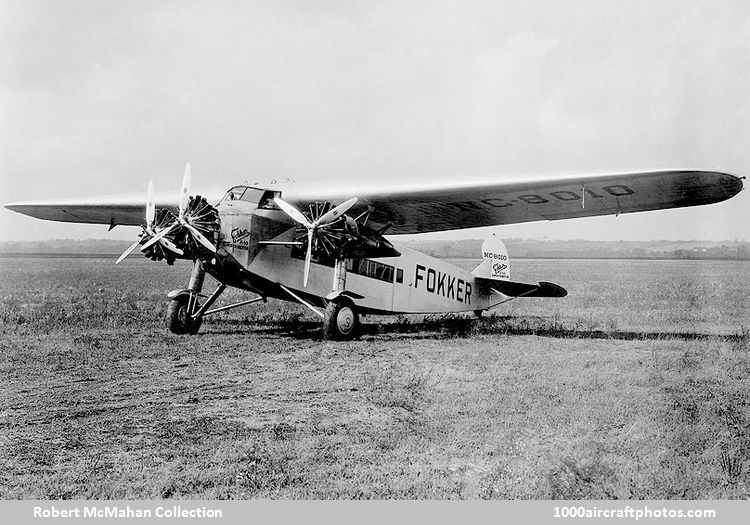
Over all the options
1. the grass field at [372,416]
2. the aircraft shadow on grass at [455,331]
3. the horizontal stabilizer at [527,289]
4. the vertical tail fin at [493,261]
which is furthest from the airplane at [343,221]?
the vertical tail fin at [493,261]

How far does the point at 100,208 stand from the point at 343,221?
6607 mm

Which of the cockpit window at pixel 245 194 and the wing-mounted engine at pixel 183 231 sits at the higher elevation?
the cockpit window at pixel 245 194

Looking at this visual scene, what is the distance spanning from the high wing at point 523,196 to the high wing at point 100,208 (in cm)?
350

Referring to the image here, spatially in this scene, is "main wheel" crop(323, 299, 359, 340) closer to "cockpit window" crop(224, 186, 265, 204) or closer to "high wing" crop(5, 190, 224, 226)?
"cockpit window" crop(224, 186, 265, 204)

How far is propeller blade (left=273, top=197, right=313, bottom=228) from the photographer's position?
932 cm

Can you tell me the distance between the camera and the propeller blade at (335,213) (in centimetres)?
922

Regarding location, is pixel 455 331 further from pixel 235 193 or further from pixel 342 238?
pixel 235 193

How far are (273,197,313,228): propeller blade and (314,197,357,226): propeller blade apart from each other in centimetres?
16

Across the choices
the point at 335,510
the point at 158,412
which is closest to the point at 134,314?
the point at 158,412

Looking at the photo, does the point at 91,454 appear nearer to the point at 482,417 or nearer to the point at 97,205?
the point at 482,417

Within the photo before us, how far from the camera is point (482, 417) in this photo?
4.95 meters

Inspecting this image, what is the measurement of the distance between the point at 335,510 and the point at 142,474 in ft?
4.20

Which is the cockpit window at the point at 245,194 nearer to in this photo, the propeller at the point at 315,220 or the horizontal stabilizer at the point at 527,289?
the propeller at the point at 315,220

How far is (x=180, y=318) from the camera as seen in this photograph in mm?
10203
